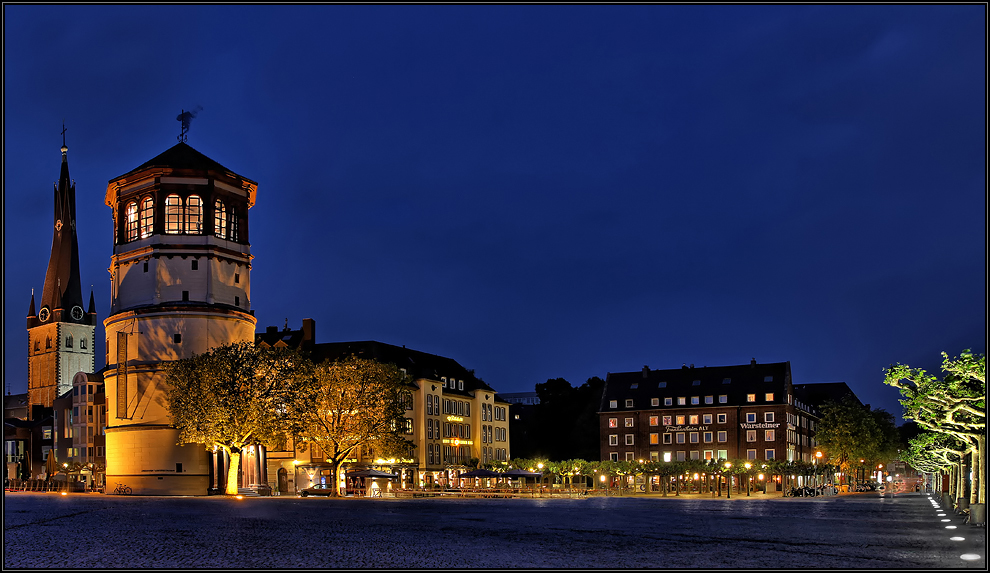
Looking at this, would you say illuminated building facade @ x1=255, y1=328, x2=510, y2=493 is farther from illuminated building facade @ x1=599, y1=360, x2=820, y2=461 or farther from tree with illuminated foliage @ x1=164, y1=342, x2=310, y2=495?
tree with illuminated foliage @ x1=164, y1=342, x2=310, y2=495

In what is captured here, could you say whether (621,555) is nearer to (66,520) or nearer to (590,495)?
(66,520)

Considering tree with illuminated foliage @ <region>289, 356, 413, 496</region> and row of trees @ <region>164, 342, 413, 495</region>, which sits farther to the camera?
tree with illuminated foliage @ <region>289, 356, 413, 496</region>

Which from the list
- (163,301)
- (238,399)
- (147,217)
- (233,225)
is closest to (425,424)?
(233,225)

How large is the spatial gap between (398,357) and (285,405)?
33812 millimetres

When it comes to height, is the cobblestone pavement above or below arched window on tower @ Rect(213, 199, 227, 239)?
below

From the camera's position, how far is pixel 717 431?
121562mm

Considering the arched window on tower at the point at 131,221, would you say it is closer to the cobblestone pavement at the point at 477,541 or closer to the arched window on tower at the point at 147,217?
the arched window on tower at the point at 147,217

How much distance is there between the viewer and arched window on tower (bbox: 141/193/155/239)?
86875 mm

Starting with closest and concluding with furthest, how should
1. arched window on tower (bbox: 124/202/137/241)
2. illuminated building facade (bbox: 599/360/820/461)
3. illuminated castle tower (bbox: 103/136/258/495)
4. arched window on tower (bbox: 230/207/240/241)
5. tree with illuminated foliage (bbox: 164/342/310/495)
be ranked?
tree with illuminated foliage (bbox: 164/342/310/495) → illuminated castle tower (bbox: 103/136/258/495) → arched window on tower (bbox: 124/202/137/241) → arched window on tower (bbox: 230/207/240/241) → illuminated building facade (bbox: 599/360/820/461)

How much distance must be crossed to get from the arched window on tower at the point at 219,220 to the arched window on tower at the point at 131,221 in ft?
21.9

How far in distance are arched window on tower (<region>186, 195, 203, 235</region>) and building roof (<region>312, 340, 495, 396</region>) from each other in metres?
19.7

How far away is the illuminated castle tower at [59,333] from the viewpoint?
176500 mm

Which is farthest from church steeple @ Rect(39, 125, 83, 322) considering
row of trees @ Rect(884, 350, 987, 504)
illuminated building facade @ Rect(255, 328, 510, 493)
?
row of trees @ Rect(884, 350, 987, 504)

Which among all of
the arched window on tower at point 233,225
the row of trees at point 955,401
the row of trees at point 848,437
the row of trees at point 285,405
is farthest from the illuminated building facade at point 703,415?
the row of trees at point 955,401
